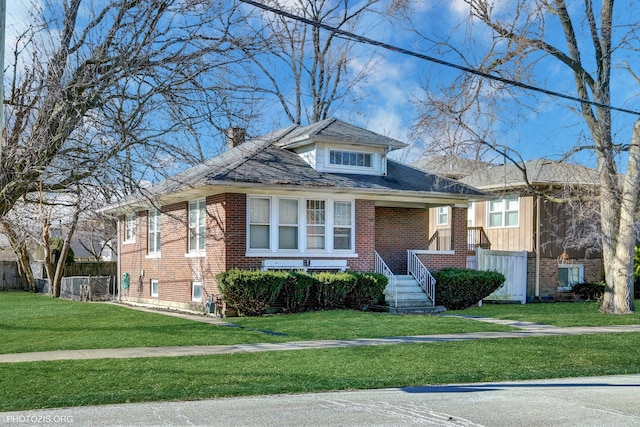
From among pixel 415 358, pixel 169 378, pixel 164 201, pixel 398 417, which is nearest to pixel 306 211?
pixel 164 201

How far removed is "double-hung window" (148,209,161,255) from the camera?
83.4 ft

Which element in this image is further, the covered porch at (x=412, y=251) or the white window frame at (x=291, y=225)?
the covered porch at (x=412, y=251)

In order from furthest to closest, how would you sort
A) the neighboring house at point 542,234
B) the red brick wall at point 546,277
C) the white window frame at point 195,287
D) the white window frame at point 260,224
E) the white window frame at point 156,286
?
1. the red brick wall at point 546,277
2. the neighboring house at point 542,234
3. the white window frame at point 156,286
4. the white window frame at point 195,287
5. the white window frame at point 260,224

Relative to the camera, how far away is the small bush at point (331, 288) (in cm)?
2022

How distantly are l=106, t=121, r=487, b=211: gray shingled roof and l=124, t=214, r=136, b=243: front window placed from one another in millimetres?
4463

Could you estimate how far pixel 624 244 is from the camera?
21312 millimetres

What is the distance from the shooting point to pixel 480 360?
12125 millimetres

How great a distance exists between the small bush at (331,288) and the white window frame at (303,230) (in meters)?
1.18

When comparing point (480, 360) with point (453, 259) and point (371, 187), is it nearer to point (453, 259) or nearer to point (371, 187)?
point (371, 187)

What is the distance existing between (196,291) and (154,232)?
15.0ft

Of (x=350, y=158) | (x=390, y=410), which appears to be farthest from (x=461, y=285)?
(x=390, y=410)

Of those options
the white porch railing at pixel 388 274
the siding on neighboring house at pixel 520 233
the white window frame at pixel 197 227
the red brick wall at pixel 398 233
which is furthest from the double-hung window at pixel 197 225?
the siding on neighboring house at pixel 520 233

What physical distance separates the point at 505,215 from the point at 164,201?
14054 mm

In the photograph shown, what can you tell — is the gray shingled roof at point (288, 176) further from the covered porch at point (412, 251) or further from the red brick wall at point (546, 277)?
the red brick wall at point (546, 277)
